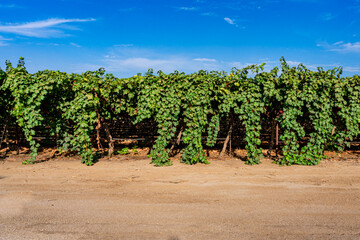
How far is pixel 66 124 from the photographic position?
805cm

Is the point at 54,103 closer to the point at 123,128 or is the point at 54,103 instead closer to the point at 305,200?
the point at 123,128

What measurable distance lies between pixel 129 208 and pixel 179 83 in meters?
3.49

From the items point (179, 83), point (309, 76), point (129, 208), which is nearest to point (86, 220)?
point (129, 208)

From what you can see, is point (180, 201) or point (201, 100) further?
point (201, 100)

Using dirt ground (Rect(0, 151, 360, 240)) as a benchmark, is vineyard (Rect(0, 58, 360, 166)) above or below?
above

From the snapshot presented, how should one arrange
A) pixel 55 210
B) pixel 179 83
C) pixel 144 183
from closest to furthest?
pixel 55 210, pixel 144 183, pixel 179 83

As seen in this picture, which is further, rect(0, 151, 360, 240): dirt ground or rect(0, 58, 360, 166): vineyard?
rect(0, 58, 360, 166): vineyard

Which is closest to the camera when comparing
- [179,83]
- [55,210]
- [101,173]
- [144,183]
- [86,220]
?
[86,220]

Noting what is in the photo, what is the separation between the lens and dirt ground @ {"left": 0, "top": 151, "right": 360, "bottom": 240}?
11.8 feet

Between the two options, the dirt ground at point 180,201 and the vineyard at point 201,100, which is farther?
the vineyard at point 201,100

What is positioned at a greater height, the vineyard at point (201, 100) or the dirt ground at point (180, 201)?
the vineyard at point (201, 100)

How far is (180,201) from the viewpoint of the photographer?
4.62 meters

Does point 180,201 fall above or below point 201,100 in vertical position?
below

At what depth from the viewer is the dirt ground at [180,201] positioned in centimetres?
360
